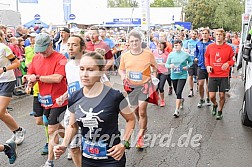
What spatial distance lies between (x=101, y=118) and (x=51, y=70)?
69.5 inches

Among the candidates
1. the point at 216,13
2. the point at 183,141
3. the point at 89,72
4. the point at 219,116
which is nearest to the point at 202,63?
the point at 219,116

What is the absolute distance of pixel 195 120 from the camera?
731 centimetres

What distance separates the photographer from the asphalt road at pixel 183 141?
499 cm

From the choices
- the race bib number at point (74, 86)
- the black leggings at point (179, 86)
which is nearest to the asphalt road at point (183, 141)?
the black leggings at point (179, 86)

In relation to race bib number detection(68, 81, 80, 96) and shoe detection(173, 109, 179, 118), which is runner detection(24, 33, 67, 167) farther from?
shoe detection(173, 109, 179, 118)

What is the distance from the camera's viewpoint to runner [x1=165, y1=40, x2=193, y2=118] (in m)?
7.70

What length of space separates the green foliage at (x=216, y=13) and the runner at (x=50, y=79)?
52611mm

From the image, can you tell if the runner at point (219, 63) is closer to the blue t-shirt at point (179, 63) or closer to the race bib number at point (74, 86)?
the blue t-shirt at point (179, 63)

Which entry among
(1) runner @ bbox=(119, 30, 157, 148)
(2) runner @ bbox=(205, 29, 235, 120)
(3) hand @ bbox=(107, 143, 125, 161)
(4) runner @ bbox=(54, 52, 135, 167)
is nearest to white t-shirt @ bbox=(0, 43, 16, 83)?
(1) runner @ bbox=(119, 30, 157, 148)

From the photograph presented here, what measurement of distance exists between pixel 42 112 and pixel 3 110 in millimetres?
829

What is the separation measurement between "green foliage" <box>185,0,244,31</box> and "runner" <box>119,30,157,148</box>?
51.4 meters

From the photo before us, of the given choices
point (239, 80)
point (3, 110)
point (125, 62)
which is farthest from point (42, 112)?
point (239, 80)

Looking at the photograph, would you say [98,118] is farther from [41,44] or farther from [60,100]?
[41,44]

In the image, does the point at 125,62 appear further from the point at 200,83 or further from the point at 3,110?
the point at 200,83
